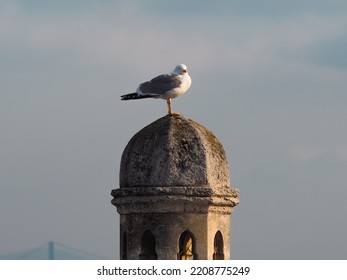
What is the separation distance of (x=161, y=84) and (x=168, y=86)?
0.11 metres

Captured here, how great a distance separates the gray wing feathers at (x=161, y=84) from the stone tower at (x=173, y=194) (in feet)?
1.75

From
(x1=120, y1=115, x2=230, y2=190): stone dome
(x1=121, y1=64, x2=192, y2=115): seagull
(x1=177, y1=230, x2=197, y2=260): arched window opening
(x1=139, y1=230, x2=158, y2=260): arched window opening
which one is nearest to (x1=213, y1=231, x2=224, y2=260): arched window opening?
(x1=177, y1=230, x2=197, y2=260): arched window opening

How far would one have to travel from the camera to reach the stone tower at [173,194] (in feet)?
69.8

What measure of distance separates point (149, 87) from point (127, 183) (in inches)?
55.3

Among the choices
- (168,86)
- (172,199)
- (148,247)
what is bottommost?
(148,247)

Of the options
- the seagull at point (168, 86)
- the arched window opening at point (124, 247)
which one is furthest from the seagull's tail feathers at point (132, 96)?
the arched window opening at point (124, 247)

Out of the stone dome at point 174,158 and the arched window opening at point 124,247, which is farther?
the arched window opening at point 124,247

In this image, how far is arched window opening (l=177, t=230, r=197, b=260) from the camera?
21516 millimetres

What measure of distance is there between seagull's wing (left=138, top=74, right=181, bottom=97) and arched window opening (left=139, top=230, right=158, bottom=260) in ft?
6.21

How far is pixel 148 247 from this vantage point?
21.6 metres

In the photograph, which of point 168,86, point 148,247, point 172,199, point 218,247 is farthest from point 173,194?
point 168,86

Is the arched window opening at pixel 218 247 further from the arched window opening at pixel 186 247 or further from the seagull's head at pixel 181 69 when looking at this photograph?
the seagull's head at pixel 181 69

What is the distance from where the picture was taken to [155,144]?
846 inches

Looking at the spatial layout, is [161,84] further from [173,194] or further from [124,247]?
[124,247]
